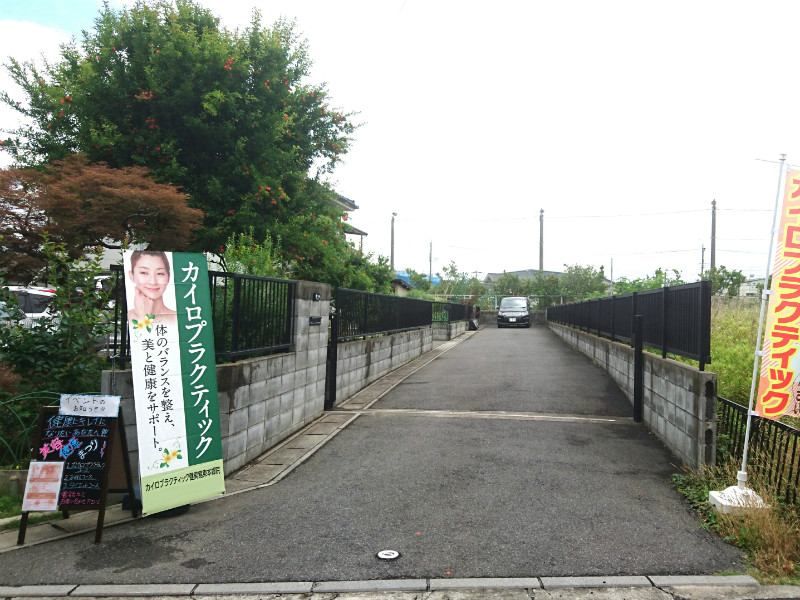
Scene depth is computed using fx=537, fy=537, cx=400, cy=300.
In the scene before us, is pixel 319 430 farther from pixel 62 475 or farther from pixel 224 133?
pixel 224 133

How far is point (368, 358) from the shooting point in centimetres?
1051

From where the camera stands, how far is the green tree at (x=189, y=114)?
13148mm

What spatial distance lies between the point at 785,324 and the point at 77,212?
37.5 feet

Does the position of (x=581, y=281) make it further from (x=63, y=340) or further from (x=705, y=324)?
(x=63, y=340)

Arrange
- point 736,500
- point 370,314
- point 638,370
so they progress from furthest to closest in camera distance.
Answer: point 370,314, point 638,370, point 736,500

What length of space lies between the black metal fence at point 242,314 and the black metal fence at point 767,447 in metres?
4.98

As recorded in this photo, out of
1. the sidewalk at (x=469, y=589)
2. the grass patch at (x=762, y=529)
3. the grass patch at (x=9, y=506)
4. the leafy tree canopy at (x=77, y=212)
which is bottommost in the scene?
the grass patch at (x=9, y=506)

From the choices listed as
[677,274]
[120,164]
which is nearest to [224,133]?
[120,164]

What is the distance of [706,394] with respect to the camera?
4.93m

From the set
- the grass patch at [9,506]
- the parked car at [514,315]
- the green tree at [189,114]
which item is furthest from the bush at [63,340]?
the parked car at [514,315]

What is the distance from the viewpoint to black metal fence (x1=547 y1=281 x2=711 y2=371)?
5.30 metres

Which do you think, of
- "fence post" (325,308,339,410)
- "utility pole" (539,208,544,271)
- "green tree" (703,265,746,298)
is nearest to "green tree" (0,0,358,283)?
"fence post" (325,308,339,410)

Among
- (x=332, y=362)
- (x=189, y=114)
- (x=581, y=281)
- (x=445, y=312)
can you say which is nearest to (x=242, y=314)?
(x=332, y=362)

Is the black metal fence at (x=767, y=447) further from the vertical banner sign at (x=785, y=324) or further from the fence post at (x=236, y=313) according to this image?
the fence post at (x=236, y=313)
